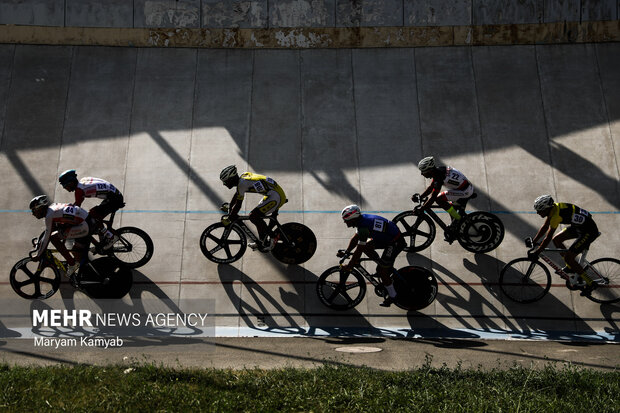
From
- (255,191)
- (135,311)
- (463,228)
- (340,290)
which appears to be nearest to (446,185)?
(463,228)

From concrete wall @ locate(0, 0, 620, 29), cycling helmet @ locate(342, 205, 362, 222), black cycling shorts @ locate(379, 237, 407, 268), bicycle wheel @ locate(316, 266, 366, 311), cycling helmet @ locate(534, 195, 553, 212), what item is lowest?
bicycle wheel @ locate(316, 266, 366, 311)

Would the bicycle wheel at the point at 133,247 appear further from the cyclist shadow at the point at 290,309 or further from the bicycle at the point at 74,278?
the cyclist shadow at the point at 290,309

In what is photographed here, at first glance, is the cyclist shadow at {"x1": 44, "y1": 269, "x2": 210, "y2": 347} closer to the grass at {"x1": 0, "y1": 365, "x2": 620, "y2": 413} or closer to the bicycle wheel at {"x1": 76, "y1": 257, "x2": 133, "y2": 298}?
the bicycle wheel at {"x1": 76, "y1": 257, "x2": 133, "y2": 298}

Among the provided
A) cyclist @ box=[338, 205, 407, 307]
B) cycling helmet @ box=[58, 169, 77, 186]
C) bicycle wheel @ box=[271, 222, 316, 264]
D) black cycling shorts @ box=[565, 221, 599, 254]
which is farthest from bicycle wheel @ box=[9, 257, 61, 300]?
black cycling shorts @ box=[565, 221, 599, 254]

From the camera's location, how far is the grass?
7.67 metres

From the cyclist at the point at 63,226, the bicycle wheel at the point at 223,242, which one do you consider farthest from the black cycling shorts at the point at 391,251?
the cyclist at the point at 63,226

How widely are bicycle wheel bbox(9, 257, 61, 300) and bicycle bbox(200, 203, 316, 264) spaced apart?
2.85m

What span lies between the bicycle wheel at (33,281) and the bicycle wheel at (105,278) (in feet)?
1.79

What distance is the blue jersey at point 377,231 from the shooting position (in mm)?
10805

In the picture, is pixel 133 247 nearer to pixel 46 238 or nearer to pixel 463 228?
pixel 46 238

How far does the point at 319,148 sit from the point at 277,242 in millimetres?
3377

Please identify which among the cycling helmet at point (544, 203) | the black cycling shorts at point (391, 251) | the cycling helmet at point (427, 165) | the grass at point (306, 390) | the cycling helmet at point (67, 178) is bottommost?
the grass at point (306, 390)

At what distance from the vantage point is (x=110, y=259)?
39.7ft

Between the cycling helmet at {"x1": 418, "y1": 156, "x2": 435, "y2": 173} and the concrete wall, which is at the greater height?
the concrete wall
